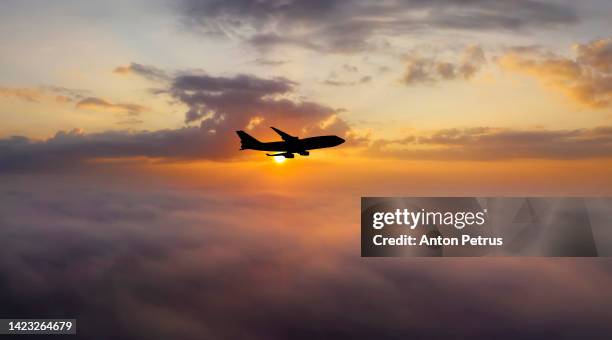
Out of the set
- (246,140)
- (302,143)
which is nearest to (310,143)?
(302,143)

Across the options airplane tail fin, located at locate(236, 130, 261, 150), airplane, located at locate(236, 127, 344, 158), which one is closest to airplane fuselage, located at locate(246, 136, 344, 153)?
airplane, located at locate(236, 127, 344, 158)

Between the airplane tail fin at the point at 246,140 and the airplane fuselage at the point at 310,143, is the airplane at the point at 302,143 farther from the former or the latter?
the airplane tail fin at the point at 246,140

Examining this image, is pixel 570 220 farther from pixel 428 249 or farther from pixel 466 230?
pixel 428 249

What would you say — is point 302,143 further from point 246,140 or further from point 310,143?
point 246,140

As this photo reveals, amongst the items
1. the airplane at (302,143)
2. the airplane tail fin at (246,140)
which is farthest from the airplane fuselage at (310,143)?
the airplane tail fin at (246,140)

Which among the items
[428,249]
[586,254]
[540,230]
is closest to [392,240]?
[428,249]

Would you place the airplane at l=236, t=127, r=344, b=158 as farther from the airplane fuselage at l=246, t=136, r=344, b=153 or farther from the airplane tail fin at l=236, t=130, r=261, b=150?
the airplane tail fin at l=236, t=130, r=261, b=150

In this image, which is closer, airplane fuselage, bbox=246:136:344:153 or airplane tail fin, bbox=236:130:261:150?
airplane fuselage, bbox=246:136:344:153

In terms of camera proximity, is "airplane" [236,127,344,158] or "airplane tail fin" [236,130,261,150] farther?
"airplane tail fin" [236,130,261,150]
